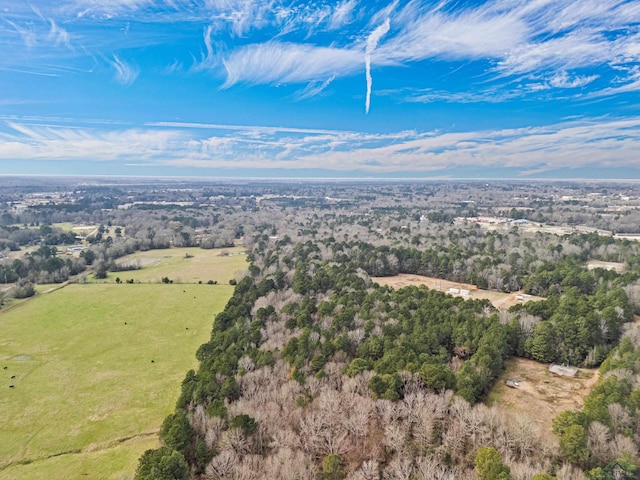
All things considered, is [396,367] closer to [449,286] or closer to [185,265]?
[449,286]

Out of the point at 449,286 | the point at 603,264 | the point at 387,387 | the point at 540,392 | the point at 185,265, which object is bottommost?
the point at 185,265

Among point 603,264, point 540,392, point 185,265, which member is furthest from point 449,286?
point 185,265

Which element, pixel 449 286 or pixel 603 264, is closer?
pixel 449 286

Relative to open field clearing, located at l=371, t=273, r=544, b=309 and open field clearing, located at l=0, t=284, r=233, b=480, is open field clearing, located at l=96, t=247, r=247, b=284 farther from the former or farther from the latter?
open field clearing, located at l=371, t=273, r=544, b=309

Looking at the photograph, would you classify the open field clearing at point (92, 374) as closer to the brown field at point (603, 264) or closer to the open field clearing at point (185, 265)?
the open field clearing at point (185, 265)

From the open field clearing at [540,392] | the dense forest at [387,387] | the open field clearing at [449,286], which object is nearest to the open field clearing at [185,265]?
the dense forest at [387,387]

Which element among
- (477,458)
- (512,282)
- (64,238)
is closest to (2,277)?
(64,238)

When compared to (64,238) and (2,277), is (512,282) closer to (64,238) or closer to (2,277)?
(2,277)
